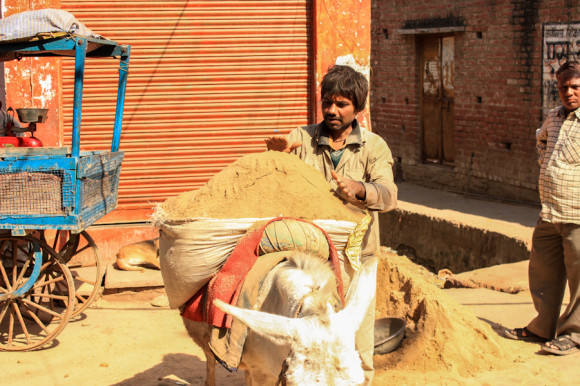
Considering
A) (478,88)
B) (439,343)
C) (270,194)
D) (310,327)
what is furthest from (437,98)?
(310,327)

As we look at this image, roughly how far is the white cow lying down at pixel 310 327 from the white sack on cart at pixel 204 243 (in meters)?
0.49

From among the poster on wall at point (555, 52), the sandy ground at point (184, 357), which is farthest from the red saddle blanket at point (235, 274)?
the poster on wall at point (555, 52)

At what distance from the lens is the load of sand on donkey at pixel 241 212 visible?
363cm

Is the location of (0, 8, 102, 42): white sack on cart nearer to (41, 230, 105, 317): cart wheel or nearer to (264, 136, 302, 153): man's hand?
(41, 230, 105, 317): cart wheel

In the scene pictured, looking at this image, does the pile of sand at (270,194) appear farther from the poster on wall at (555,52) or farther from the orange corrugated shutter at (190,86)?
the poster on wall at (555,52)

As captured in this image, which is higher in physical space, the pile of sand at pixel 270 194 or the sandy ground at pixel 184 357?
the pile of sand at pixel 270 194

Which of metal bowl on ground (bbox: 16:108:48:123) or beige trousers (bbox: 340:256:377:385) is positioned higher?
metal bowl on ground (bbox: 16:108:48:123)

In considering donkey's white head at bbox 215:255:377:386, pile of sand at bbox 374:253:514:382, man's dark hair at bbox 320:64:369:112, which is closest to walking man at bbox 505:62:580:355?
pile of sand at bbox 374:253:514:382

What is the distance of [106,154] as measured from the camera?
629 cm

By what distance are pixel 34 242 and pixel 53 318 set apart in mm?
1218

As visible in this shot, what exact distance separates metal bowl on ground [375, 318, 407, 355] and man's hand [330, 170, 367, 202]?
6.48 ft

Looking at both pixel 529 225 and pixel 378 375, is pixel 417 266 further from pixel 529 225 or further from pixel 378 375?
pixel 378 375

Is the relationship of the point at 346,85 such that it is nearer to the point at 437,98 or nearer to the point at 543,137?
the point at 543,137

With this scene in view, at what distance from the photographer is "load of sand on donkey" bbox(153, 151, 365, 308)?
3635 mm
